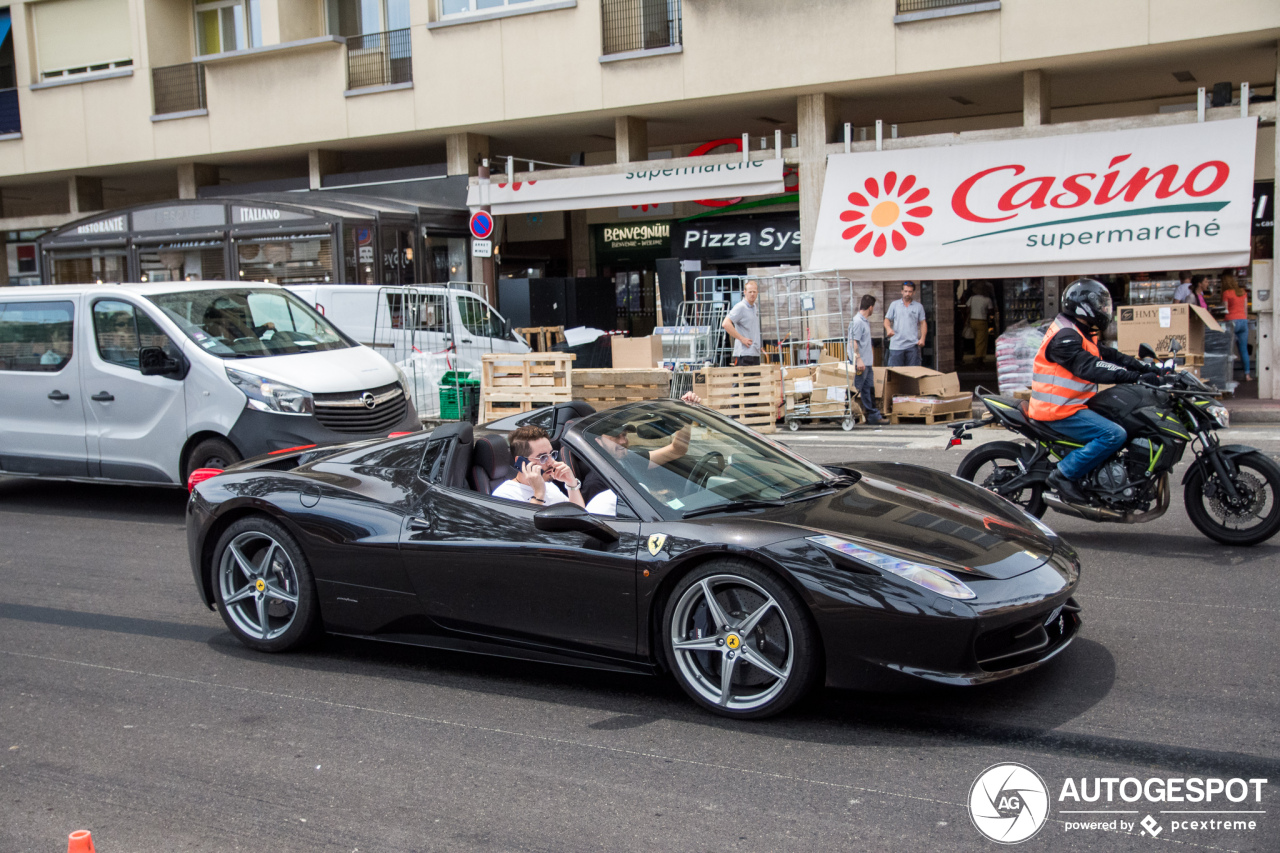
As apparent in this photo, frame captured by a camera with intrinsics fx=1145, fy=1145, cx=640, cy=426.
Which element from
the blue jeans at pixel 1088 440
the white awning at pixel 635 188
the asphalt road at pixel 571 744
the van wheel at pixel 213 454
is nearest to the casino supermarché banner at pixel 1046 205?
the white awning at pixel 635 188

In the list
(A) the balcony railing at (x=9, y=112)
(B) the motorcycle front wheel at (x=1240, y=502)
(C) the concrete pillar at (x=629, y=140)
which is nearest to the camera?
(B) the motorcycle front wheel at (x=1240, y=502)

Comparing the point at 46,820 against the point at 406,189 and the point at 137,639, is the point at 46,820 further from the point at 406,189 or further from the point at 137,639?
the point at 406,189

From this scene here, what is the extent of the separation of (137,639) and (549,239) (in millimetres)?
20335

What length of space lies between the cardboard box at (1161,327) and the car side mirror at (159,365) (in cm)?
1084

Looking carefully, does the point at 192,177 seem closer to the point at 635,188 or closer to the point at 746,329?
the point at 635,188

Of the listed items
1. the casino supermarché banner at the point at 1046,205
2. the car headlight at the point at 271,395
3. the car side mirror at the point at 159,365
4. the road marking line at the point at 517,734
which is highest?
the casino supermarché banner at the point at 1046,205

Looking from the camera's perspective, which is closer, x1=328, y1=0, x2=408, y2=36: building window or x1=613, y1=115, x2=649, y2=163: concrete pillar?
x1=613, y1=115, x2=649, y2=163: concrete pillar

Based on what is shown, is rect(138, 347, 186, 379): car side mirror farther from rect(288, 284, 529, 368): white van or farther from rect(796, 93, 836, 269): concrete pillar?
rect(796, 93, 836, 269): concrete pillar

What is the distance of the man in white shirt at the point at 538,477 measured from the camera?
17.0ft

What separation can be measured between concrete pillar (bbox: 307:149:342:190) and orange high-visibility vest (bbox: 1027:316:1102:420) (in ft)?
62.8

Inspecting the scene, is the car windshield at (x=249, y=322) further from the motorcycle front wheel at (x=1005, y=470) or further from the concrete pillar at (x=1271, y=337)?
the concrete pillar at (x=1271, y=337)

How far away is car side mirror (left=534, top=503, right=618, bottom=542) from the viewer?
463 centimetres

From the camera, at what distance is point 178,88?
79.2 feet

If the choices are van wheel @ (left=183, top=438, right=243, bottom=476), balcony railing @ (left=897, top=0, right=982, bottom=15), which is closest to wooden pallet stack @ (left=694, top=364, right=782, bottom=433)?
van wheel @ (left=183, top=438, right=243, bottom=476)
